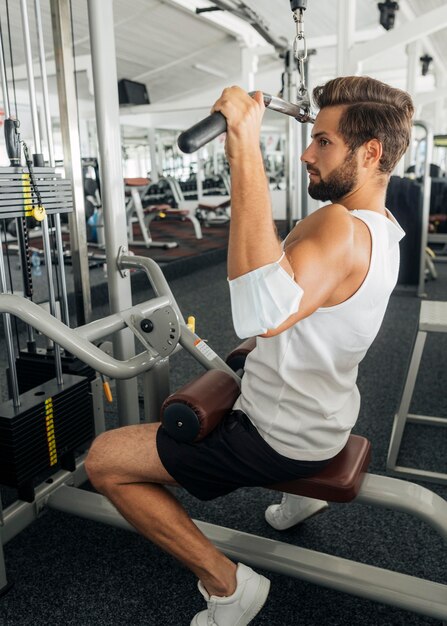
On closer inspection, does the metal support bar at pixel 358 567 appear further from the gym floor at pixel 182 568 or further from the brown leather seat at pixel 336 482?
the gym floor at pixel 182 568

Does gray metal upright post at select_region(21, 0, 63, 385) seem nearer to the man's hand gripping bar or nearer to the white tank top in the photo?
the white tank top

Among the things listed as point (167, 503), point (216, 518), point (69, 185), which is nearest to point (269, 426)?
point (167, 503)

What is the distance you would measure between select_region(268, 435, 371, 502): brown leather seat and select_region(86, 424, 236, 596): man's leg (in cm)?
21

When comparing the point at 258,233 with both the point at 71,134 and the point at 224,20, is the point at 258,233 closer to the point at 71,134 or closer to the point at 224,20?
the point at 71,134

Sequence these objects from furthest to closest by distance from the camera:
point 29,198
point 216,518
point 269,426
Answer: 1. point 216,518
2. point 29,198
3. point 269,426

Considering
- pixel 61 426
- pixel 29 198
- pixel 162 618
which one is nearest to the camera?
pixel 162 618

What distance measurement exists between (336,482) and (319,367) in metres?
0.27

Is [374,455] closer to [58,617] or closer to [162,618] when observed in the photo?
[162,618]

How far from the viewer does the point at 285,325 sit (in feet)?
3.19

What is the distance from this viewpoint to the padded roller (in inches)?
46.7

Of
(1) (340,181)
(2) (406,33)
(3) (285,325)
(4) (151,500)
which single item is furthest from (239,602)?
(2) (406,33)

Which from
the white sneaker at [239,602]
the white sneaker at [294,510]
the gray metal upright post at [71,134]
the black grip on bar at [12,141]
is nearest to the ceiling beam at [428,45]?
the gray metal upright post at [71,134]

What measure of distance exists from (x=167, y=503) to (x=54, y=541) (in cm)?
67

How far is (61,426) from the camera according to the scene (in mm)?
1715
